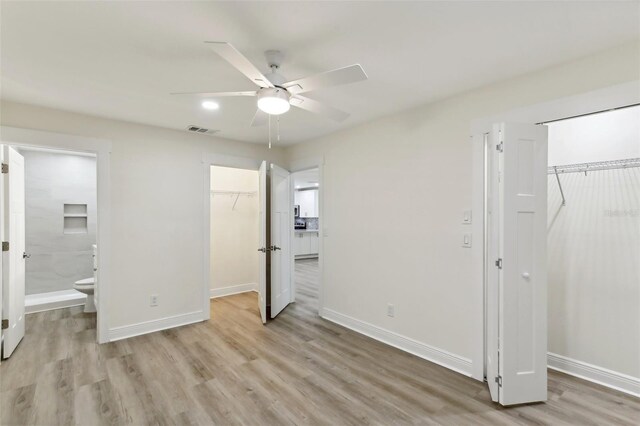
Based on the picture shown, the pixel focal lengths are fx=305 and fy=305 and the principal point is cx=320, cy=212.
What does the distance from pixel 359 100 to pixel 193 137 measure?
91.3 inches

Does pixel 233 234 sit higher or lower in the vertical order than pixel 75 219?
lower

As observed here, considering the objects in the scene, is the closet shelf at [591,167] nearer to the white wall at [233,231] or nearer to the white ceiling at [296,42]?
the white ceiling at [296,42]

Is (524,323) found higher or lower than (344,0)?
lower

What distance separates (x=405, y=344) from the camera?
3.18m

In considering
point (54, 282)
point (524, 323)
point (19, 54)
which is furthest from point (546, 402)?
point (54, 282)

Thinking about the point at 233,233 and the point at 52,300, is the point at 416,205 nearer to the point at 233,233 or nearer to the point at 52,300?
the point at 233,233

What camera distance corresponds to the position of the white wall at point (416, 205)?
2396 mm

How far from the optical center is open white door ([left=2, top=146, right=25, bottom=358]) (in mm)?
2943

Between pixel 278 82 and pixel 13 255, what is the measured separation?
328 cm

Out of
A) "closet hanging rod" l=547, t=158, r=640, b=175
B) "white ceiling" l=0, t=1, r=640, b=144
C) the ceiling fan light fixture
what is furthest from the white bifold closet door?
the ceiling fan light fixture

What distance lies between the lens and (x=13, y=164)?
10.0ft

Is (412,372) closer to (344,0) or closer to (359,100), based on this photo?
(359,100)

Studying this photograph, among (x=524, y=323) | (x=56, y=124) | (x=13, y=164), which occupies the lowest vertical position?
(x=524, y=323)

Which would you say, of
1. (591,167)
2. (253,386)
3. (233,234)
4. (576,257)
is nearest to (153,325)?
(253,386)
